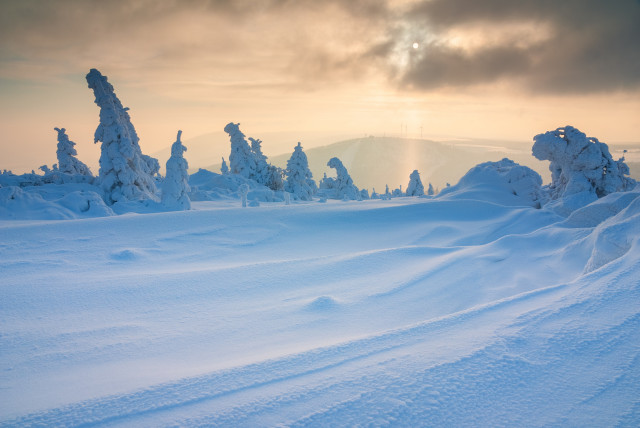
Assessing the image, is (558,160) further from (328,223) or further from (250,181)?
(250,181)

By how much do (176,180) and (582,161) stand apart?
19.0 meters

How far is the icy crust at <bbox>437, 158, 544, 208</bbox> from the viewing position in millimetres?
17875

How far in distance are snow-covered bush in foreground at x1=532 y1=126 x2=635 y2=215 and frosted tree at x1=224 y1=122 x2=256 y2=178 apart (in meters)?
24.6

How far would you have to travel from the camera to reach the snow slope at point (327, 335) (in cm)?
229

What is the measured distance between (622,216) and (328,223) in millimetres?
7843

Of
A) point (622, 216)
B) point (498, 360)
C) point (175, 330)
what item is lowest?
point (175, 330)

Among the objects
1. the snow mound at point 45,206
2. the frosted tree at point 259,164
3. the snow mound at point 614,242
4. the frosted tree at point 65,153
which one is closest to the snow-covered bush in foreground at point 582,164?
the snow mound at point 614,242

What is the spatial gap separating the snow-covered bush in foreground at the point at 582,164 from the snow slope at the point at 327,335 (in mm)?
9677

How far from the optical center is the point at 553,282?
5.44 metres

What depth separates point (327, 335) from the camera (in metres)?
3.94

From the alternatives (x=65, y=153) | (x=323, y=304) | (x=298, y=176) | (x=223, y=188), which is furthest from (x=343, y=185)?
(x=323, y=304)

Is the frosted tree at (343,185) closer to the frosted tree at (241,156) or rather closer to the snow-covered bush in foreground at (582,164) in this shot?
the frosted tree at (241,156)

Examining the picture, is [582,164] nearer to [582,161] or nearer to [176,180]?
[582,161]

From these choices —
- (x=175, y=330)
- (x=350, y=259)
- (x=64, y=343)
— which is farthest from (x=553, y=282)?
(x=64, y=343)
